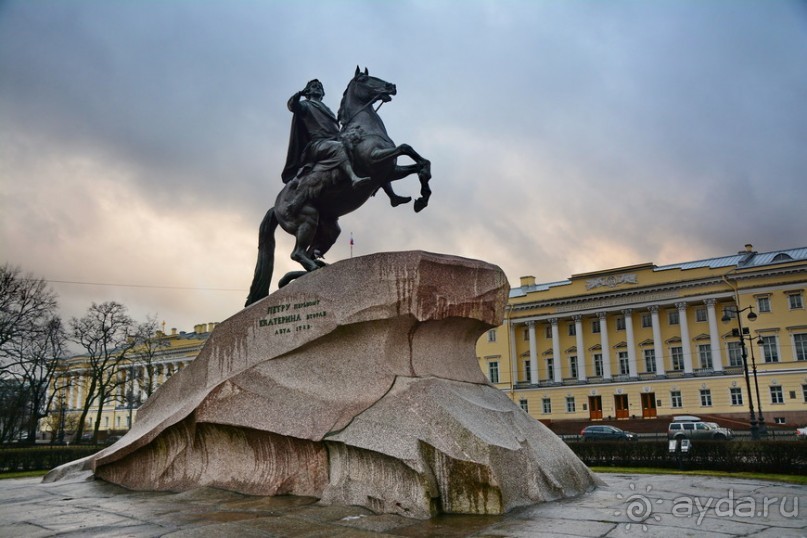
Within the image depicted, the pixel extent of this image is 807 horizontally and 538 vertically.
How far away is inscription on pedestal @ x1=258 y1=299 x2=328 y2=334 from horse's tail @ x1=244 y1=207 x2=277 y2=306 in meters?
2.18

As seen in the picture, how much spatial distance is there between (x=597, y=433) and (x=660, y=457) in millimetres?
24191

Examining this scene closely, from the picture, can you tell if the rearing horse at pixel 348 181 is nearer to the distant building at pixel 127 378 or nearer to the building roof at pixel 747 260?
the distant building at pixel 127 378

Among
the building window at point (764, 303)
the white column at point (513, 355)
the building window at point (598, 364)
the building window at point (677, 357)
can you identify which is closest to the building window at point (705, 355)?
the building window at point (677, 357)

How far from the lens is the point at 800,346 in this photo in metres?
53.8

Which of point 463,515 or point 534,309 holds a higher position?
point 534,309

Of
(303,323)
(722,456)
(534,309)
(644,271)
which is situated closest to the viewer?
(303,323)

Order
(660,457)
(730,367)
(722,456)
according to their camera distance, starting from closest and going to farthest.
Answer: (722,456) → (660,457) → (730,367)

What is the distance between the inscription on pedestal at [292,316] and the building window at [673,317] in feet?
200

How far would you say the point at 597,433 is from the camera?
38.5 metres

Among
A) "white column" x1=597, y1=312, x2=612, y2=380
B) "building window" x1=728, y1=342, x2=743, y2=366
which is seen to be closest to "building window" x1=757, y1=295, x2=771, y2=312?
"building window" x1=728, y1=342, x2=743, y2=366

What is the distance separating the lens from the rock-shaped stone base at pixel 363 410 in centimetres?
627

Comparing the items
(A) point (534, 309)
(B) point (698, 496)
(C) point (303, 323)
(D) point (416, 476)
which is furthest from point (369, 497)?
(A) point (534, 309)

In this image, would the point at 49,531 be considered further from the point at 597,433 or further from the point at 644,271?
the point at 644,271

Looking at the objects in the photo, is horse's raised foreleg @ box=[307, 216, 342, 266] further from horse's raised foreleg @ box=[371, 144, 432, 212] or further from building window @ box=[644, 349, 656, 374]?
building window @ box=[644, 349, 656, 374]
